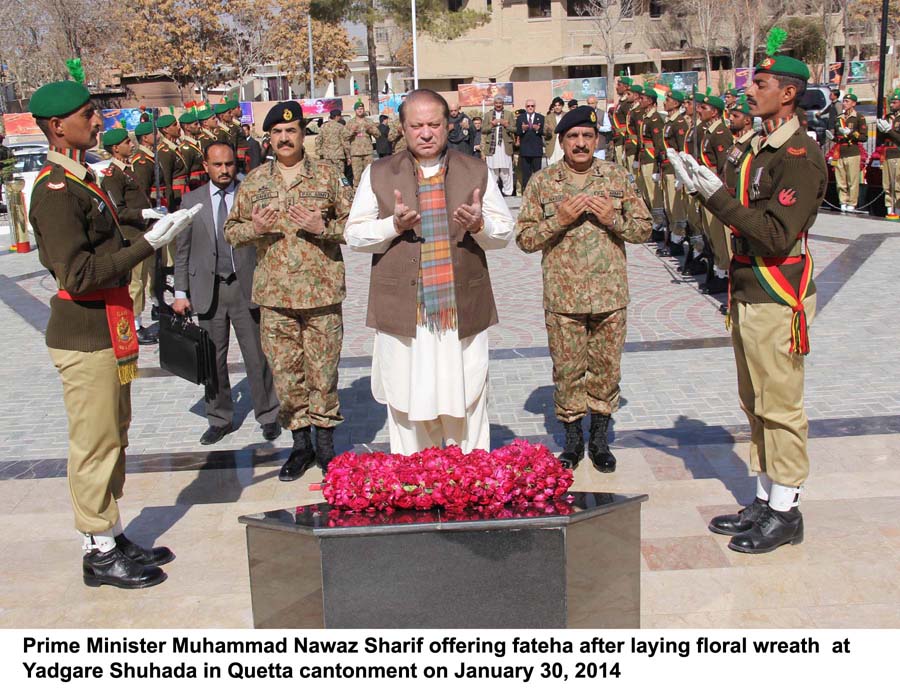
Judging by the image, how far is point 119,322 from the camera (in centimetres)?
454

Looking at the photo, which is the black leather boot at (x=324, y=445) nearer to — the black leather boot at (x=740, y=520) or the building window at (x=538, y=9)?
the black leather boot at (x=740, y=520)

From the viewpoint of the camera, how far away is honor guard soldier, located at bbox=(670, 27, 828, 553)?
4531 millimetres

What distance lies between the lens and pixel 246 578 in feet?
15.4

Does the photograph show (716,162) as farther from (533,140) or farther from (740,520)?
(533,140)

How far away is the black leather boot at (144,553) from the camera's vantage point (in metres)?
4.79

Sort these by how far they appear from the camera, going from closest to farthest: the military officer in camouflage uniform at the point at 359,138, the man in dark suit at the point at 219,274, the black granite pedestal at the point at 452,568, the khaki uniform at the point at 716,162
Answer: the black granite pedestal at the point at 452,568, the man in dark suit at the point at 219,274, the khaki uniform at the point at 716,162, the military officer in camouflage uniform at the point at 359,138

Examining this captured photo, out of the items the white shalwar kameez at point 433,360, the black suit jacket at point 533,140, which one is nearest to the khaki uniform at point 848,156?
the black suit jacket at point 533,140

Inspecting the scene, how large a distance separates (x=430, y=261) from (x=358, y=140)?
17488mm

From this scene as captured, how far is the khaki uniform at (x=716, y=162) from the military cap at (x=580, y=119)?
5500 millimetres

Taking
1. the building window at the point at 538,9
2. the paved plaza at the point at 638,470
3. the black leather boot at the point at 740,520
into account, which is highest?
the building window at the point at 538,9

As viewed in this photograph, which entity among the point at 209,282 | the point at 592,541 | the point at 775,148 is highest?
the point at 775,148
